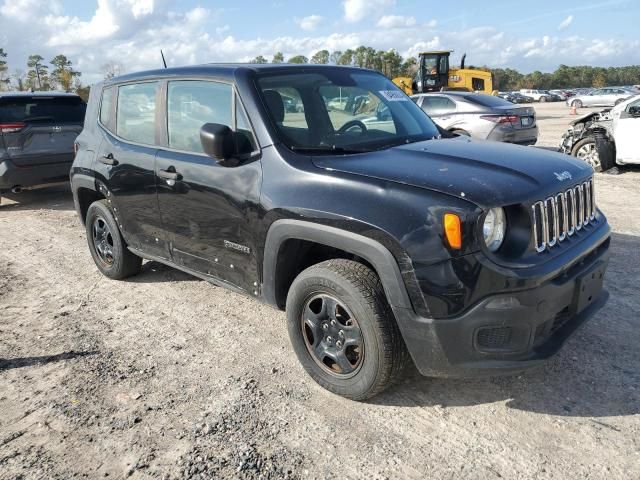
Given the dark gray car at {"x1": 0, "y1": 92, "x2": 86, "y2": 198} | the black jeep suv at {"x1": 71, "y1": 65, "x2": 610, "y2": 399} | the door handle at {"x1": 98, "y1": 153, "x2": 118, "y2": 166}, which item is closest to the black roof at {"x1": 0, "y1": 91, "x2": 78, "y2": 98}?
the dark gray car at {"x1": 0, "y1": 92, "x2": 86, "y2": 198}

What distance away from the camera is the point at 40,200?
9609 millimetres

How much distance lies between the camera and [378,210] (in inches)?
106

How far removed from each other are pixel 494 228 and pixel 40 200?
9181mm

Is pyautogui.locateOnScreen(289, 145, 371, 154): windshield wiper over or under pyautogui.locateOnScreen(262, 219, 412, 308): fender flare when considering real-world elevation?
over

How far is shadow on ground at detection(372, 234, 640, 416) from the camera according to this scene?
298cm

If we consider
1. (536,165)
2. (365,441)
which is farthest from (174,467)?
(536,165)

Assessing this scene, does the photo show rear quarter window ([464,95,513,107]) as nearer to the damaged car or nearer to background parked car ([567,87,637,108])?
the damaged car

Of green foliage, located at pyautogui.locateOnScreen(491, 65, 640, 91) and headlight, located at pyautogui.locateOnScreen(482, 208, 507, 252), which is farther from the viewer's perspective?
green foliage, located at pyautogui.locateOnScreen(491, 65, 640, 91)

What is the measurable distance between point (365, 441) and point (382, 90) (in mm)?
2703

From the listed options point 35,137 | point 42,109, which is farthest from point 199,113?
point 42,109

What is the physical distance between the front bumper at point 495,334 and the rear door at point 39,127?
7.60m

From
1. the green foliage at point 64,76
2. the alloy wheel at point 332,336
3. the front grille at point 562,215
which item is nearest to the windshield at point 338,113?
the alloy wheel at point 332,336

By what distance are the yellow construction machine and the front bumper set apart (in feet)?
69.9

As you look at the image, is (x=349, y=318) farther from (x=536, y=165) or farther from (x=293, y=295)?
(x=536, y=165)
